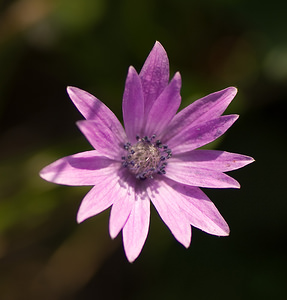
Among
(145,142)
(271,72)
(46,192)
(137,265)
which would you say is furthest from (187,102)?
(137,265)

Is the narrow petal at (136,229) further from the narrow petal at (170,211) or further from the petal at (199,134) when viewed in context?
the petal at (199,134)

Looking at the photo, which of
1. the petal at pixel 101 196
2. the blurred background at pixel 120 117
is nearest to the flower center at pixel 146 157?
the petal at pixel 101 196

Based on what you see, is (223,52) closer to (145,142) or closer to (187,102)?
(187,102)

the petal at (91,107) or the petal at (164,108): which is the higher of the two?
the petal at (91,107)

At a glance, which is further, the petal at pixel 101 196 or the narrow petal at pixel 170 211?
the narrow petal at pixel 170 211

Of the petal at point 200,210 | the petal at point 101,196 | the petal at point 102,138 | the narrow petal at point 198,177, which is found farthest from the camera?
the narrow petal at point 198,177

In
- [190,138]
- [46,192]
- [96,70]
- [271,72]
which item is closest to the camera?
[190,138]

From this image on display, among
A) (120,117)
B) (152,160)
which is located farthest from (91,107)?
(120,117)
